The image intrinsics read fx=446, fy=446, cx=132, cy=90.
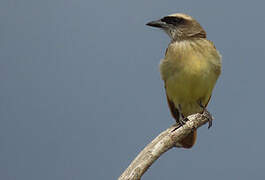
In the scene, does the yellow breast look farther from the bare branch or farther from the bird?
the bare branch

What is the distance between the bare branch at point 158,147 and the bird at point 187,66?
11 cm

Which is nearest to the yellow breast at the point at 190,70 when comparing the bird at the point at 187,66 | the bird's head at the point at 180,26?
the bird at the point at 187,66

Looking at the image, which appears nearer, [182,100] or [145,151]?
[145,151]

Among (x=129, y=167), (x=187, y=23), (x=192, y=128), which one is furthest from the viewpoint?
(x=187, y=23)

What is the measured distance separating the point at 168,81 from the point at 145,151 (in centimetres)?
74

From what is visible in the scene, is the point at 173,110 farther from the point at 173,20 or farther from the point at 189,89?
the point at 173,20

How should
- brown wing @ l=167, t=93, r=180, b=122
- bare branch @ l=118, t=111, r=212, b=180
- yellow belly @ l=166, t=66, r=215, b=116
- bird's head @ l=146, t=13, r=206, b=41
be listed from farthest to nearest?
brown wing @ l=167, t=93, r=180, b=122 < bird's head @ l=146, t=13, r=206, b=41 < yellow belly @ l=166, t=66, r=215, b=116 < bare branch @ l=118, t=111, r=212, b=180

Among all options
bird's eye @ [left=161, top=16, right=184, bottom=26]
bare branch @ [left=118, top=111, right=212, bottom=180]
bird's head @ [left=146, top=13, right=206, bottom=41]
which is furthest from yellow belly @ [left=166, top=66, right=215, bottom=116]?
bird's eye @ [left=161, top=16, right=184, bottom=26]

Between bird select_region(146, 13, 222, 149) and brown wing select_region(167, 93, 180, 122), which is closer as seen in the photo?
bird select_region(146, 13, 222, 149)

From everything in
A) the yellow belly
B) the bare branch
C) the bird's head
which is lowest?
the bare branch

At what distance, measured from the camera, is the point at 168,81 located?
344 centimetres

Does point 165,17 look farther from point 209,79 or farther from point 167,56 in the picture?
point 209,79

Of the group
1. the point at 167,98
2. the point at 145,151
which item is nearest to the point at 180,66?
the point at 167,98

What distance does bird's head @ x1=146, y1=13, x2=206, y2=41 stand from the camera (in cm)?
359
